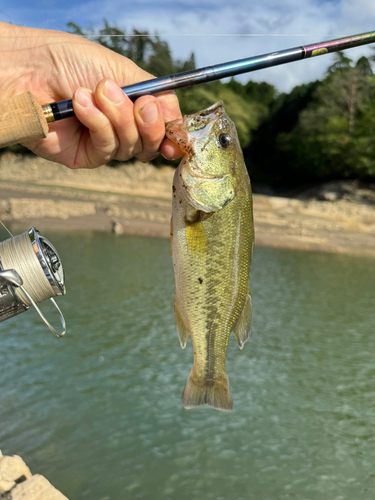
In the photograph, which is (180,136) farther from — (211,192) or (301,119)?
(301,119)

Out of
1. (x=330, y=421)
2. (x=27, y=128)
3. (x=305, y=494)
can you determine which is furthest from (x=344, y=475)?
(x=27, y=128)

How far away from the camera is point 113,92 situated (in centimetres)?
209

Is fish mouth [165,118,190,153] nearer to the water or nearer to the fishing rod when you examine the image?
the fishing rod

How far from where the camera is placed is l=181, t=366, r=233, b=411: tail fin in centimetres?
230

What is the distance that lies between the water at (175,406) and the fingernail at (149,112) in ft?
15.0

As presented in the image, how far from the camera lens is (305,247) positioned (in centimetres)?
1936

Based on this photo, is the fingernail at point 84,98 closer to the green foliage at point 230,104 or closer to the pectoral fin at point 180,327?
the pectoral fin at point 180,327

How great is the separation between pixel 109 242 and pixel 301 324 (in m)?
8.39

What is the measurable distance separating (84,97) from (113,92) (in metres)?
0.13

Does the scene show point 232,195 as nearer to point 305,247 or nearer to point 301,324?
point 301,324

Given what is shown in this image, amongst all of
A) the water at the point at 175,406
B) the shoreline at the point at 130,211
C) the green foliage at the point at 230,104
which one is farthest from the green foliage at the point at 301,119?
the water at the point at 175,406

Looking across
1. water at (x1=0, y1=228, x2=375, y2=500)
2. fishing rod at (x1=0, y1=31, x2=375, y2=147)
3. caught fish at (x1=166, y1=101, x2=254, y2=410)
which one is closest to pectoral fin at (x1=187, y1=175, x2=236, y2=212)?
caught fish at (x1=166, y1=101, x2=254, y2=410)

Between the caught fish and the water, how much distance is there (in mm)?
4151

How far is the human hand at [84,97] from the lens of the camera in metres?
2.17
